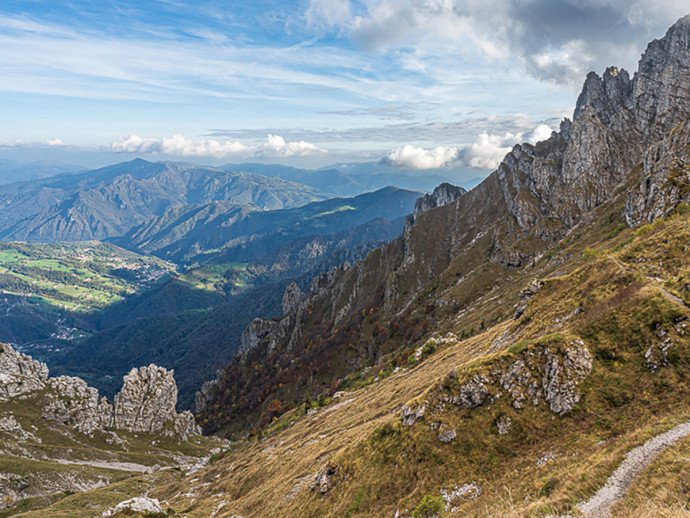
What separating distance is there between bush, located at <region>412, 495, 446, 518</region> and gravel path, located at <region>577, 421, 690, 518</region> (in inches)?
458

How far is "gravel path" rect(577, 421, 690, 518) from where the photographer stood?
1928 cm

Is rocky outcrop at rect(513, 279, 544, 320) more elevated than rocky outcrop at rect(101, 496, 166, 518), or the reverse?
rocky outcrop at rect(513, 279, 544, 320)

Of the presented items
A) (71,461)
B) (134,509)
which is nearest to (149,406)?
(71,461)

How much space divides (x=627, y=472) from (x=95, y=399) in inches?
8234

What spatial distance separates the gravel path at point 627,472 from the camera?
19281mm

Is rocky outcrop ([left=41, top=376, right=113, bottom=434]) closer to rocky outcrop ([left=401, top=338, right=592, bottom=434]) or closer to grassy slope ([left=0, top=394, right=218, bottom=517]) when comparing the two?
grassy slope ([left=0, top=394, right=218, bottom=517])

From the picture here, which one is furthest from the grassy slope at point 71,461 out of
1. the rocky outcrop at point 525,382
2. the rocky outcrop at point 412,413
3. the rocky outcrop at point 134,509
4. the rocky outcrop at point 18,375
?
the rocky outcrop at point 525,382

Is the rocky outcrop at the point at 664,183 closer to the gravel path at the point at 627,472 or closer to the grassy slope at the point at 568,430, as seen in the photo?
the grassy slope at the point at 568,430

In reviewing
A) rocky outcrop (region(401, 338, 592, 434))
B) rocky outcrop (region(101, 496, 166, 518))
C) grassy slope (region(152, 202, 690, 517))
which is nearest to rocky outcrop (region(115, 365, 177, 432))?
rocky outcrop (region(101, 496, 166, 518))

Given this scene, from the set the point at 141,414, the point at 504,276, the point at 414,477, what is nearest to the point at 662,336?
the point at 414,477

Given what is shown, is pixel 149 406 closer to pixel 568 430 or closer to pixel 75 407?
pixel 75 407

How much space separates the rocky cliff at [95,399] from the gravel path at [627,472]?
611ft

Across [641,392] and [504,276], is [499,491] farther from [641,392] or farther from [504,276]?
[504,276]

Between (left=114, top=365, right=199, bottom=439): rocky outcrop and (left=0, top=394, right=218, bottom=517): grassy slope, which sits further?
(left=114, top=365, right=199, bottom=439): rocky outcrop
